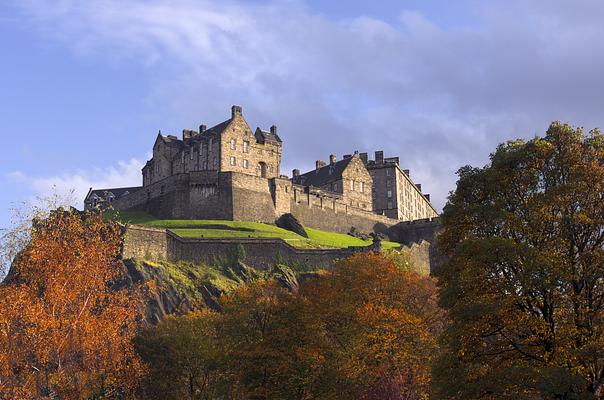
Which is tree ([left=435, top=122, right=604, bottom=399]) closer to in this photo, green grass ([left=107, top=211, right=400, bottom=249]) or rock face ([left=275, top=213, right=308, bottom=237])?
green grass ([left=107, top=211, right=400, bottom=249])

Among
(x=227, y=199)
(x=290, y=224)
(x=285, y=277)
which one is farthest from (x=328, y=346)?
(x=290, y=224)

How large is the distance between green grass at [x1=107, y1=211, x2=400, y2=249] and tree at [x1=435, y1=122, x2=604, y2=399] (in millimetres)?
50660

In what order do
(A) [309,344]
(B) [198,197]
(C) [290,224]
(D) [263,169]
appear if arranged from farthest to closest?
(D) [263,169]
(C) [290,224]
(B) [198,197]
(A) [309,344]

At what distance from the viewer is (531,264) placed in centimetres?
2228

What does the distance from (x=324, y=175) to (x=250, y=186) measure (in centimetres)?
2526

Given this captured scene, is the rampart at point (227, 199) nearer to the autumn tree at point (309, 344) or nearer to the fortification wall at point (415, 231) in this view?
the fortification wall at point (415, 231)

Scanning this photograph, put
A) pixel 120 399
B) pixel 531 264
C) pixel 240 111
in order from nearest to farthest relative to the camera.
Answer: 1. pixel 531 264
2. pixel 120 399
3. pixel 240 111

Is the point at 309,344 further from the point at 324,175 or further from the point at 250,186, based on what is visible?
the point at 324,175

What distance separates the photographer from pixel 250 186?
278 ft

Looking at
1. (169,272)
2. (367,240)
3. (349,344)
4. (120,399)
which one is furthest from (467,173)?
(367,240)

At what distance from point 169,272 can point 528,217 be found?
47007 millimetres

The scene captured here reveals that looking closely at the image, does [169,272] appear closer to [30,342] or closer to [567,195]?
[30,342]

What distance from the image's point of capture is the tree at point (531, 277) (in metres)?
22.1

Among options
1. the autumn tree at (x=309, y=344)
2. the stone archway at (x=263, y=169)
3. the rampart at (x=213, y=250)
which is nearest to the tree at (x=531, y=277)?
the autumn tree at (x=309, y=344)
